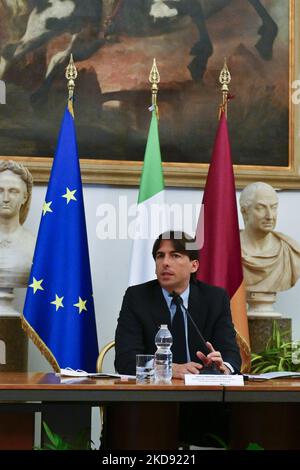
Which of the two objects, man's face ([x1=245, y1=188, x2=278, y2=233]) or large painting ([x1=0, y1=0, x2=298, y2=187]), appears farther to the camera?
large painting ([x1=0, y1=0, x2=298, y2=187])

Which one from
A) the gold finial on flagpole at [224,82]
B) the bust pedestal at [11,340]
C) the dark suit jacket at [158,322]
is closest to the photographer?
the dark suit jacket at [158,322]

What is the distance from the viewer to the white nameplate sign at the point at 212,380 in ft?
12.3

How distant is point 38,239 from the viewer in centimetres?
567

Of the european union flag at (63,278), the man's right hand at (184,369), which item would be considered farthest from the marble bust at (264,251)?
the man's right hand at (184,369)

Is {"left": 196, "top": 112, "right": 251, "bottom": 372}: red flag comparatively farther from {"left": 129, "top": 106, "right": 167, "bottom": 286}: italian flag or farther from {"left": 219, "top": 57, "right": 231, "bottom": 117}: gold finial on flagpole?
{"left": 129, "top": 106, "right": 167, "bottom": 286}: italian flag

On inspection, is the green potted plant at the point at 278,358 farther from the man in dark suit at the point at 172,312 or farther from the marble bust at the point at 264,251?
the man in dark suit at the point at 172,312

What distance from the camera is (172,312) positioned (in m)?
4.40

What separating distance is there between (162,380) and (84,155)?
285cm

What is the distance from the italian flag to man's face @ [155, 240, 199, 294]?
146cm

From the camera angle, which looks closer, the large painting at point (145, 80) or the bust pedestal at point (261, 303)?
the bust pedestal at point (261, 303)

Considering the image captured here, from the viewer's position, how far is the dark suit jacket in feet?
14.1

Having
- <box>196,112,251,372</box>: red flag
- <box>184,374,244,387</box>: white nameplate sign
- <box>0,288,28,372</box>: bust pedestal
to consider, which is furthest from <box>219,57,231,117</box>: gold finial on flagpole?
<box>184,374,244,387</box>: white nameplate sign

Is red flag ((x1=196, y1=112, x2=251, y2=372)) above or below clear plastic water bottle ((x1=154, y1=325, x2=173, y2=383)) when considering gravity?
above

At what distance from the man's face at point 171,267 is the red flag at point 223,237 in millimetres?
1389
